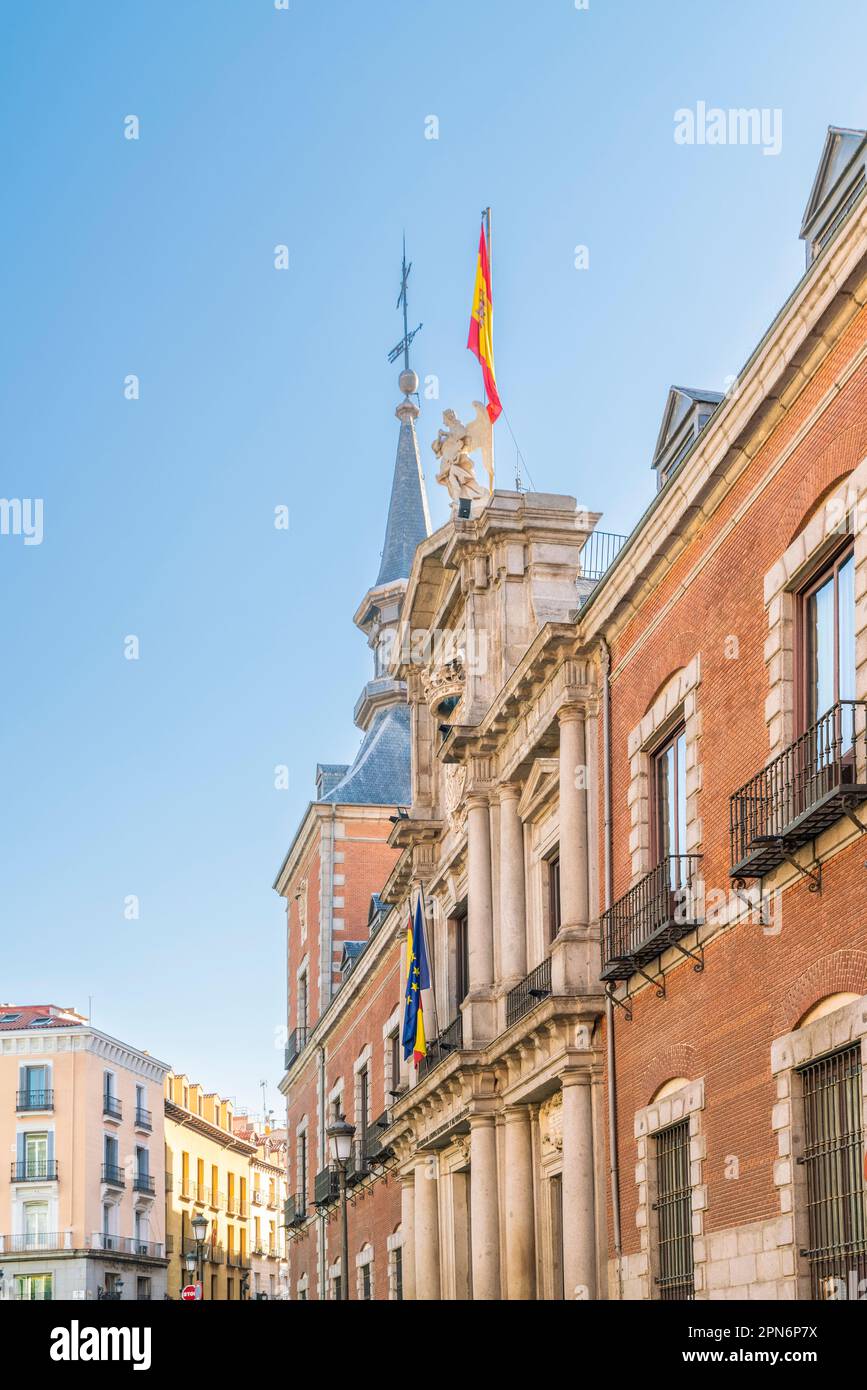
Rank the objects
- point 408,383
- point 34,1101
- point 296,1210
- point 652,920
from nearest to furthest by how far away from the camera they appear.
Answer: point 652,920 < point 296,1210 < point 408,383 < point 34,1101

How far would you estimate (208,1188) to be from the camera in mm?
81688

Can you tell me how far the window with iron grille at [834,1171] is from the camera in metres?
14.0

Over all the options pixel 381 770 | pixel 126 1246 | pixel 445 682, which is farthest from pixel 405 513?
pixel 445 682

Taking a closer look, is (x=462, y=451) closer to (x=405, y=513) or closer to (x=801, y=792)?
(x=801, y=792)

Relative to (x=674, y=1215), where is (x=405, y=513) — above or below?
above

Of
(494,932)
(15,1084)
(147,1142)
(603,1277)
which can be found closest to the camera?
(603,1277)

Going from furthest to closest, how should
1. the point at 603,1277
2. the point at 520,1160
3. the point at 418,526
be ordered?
the point at 418,526 < the point at 520,1160 < the point at 603,1277

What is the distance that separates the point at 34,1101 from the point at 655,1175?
52.6 m

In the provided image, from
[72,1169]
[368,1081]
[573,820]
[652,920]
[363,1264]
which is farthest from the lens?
[72,1169]

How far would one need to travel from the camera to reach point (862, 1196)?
1386 cm

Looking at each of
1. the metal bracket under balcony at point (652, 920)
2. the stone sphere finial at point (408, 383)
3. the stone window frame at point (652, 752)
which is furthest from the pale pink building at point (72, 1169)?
the stone window frame at point (652, 752)
